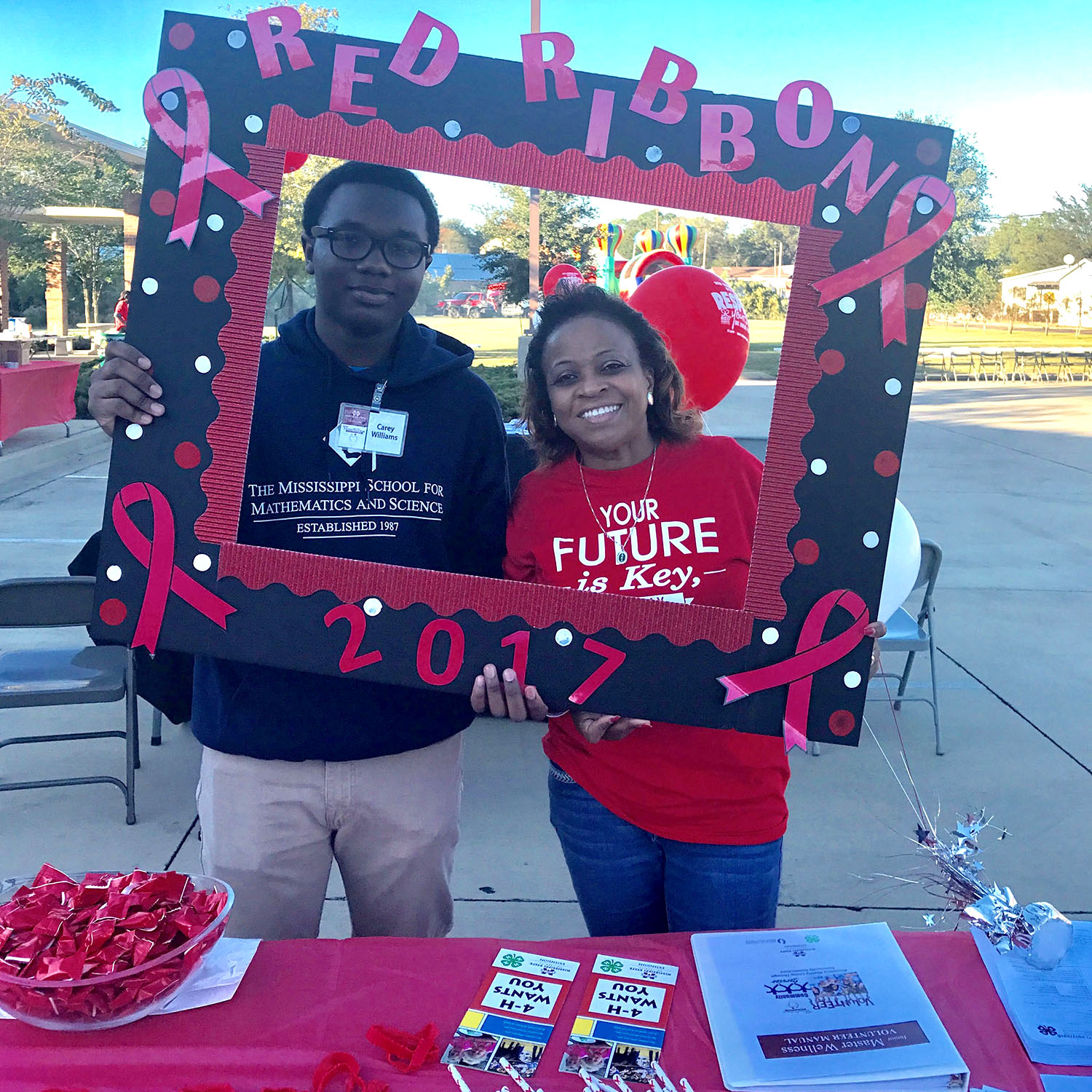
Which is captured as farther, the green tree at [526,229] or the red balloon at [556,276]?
the red balloon at [556,276]

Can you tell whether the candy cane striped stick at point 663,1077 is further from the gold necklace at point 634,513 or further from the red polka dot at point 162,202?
the red polka dot at point 162,202

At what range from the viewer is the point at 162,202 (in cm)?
148

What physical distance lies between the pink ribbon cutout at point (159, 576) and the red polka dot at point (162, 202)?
40 centimetres

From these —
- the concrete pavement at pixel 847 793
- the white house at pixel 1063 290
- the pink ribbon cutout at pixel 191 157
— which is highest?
the white house at pixel 1063 290

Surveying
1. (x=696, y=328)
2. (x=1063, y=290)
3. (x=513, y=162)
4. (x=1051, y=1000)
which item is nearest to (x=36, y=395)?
(x=696, y=328)

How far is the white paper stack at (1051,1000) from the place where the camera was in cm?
139

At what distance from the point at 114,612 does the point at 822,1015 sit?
119 centimetres

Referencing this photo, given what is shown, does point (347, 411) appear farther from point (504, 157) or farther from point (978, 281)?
point (978, 281)

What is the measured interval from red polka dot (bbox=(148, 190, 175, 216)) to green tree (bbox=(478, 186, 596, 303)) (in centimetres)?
45

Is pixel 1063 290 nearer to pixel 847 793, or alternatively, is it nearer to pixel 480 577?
pixel 847 793

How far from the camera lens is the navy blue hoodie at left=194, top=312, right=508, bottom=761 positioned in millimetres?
1562

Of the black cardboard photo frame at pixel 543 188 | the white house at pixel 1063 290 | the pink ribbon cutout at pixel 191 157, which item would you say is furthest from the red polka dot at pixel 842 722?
the white house at pixel 1063 290

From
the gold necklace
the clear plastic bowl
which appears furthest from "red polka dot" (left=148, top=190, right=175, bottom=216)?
the clear plastic bowl

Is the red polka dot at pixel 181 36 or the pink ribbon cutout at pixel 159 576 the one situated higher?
the red polka dot at pixel 181 36
